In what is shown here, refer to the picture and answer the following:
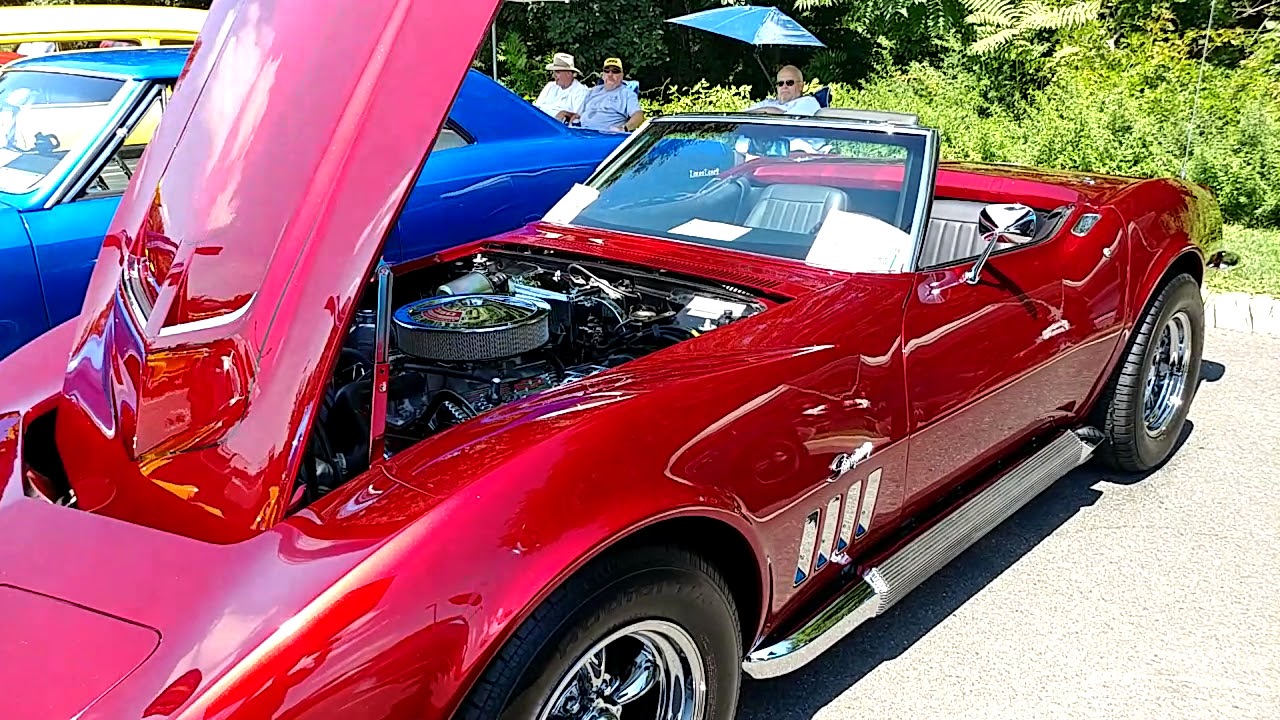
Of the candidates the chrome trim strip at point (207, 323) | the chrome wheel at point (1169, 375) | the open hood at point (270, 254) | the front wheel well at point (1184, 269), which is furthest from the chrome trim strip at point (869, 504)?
the chrome wheel at point (1169, 375)

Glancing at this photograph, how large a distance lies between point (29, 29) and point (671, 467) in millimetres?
7214

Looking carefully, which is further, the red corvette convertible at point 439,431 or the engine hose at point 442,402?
the engine hose at point 442,402

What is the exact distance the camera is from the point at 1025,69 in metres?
11.2

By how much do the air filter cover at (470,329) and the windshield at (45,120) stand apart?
2.37 meters

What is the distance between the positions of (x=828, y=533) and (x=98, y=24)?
6.62m

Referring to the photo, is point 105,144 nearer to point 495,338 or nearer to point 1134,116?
point 495,338

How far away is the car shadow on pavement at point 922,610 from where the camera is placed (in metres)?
2.66

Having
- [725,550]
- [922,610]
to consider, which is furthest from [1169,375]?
[725,550]

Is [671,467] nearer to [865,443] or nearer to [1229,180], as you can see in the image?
[865,443]

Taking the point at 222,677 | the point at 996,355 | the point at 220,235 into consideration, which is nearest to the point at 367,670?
the point at 222,677

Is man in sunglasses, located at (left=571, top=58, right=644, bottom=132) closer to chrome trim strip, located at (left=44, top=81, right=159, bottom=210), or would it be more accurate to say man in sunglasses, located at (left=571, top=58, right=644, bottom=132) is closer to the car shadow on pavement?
chrome trim strip, located at (left=44, top=81, right=159, bottom=210)

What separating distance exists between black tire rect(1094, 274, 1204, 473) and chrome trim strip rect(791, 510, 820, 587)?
1949mm

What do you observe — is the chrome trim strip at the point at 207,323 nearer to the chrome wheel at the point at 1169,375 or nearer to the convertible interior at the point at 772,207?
the convertible interior at the point at 772,207

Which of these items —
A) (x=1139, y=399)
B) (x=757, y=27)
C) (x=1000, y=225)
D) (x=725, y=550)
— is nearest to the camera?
(x=725, y=550)
